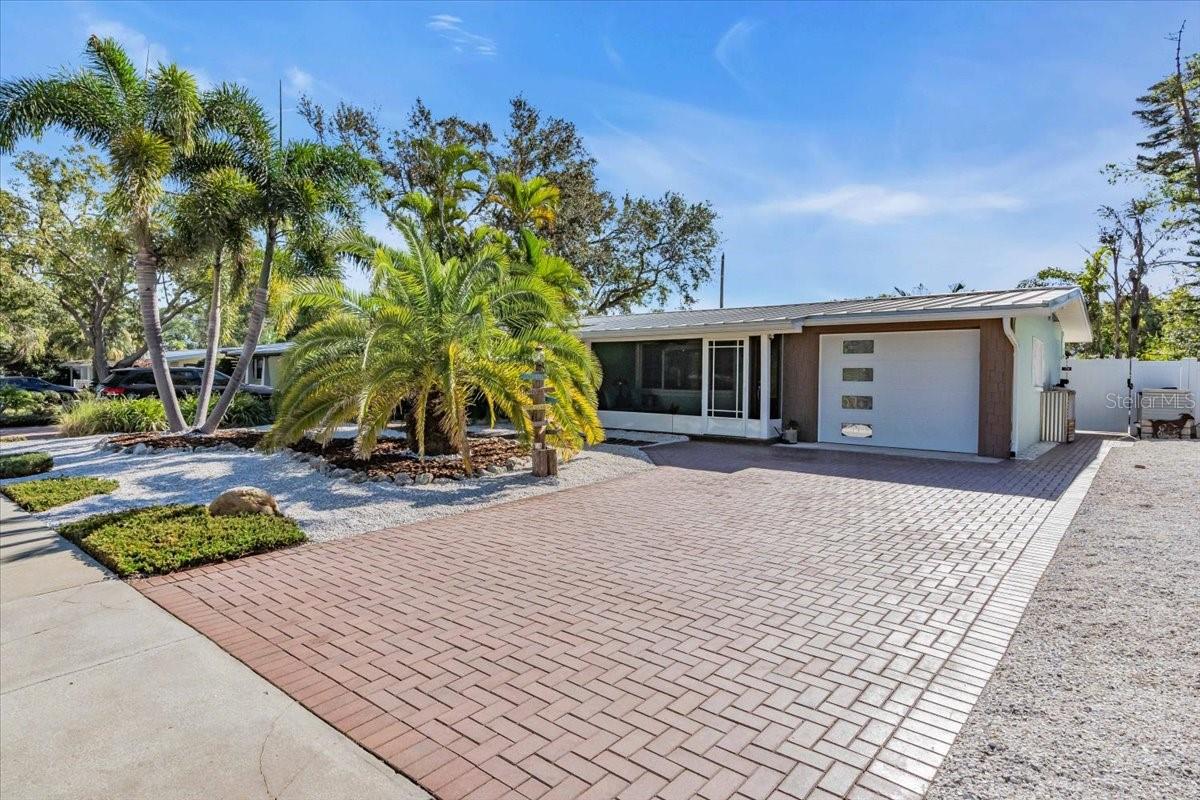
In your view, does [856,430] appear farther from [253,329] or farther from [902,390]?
[253,329]

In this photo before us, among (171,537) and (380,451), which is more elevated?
(380,451)

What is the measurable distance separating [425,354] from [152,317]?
744 cm

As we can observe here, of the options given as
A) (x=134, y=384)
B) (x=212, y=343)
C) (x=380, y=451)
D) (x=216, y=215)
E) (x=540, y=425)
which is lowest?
(x=380, y=451)

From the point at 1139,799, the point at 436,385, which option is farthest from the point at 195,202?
the point at 1139,799

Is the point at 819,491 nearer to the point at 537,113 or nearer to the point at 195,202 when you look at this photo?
the point at 195,202

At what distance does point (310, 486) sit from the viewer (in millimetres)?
8539

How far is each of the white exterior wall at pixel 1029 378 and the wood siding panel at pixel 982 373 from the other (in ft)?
0.66

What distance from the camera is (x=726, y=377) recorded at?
45.8ft

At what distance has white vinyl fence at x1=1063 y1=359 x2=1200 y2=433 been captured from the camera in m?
15.4

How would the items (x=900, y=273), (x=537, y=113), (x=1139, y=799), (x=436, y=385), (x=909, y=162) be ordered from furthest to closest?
(x=900, y=273) → (x=537, y=113) → (x=909, y=162) → (x=436, y=385) → (x=1139, y=799)

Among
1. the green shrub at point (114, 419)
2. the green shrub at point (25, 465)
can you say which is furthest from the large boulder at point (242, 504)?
the green shrub at point (114, 419)

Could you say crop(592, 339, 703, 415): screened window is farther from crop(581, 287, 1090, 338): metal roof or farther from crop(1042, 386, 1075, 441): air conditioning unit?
crop(1042, 386, 1075, 441): air conditioning unit

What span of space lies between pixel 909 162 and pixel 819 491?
12.7m

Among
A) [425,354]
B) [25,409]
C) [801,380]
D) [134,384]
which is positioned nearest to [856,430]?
[801,380]
